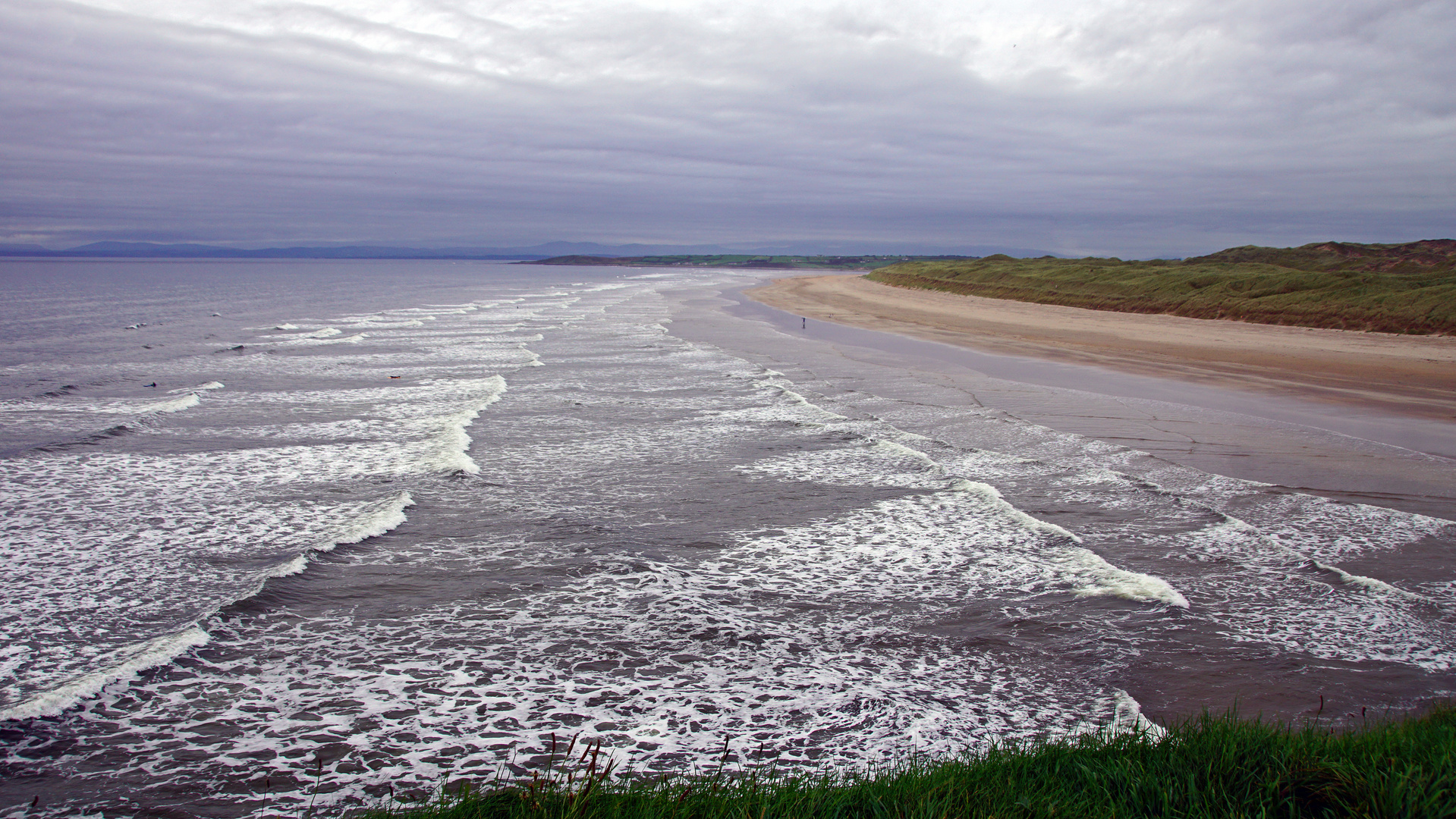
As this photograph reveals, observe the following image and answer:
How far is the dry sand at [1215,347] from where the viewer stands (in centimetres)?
2039

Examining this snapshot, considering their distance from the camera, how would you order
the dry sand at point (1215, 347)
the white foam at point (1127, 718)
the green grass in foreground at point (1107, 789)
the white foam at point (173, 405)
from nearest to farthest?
the green grass in foreground at point (1107, 789) < the white foam at point (1127, 718) < the white foam at point (173, 405) < the dry sand at point (1215, 347)

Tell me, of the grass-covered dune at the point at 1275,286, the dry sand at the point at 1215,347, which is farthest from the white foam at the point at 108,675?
the grass-covered dune at the point at 1275,286

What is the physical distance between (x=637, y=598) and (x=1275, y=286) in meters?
44.8

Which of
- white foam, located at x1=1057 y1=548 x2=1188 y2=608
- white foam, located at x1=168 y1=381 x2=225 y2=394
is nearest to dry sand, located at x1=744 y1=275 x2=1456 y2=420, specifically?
white foam, located at x1=1057 y1=548 x2=1188 y2=608

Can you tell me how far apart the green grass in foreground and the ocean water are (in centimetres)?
103

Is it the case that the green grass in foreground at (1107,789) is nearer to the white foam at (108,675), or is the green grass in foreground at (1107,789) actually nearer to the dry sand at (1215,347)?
the white foam at (108,675)

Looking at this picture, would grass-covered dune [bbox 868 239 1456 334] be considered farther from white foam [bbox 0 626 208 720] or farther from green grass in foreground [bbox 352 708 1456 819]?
white foam [bbox 0 626 208 720]

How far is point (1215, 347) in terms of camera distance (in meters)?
30.0

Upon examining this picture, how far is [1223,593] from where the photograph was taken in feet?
24.2

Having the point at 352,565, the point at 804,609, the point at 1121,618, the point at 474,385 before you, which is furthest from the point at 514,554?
the point at 474,385

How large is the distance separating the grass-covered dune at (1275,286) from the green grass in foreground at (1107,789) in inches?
1406

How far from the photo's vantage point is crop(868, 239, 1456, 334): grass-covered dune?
33406 mm

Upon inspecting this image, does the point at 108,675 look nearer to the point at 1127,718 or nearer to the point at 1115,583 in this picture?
the point at 1127,718

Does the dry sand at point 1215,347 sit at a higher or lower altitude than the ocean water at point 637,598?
higher
